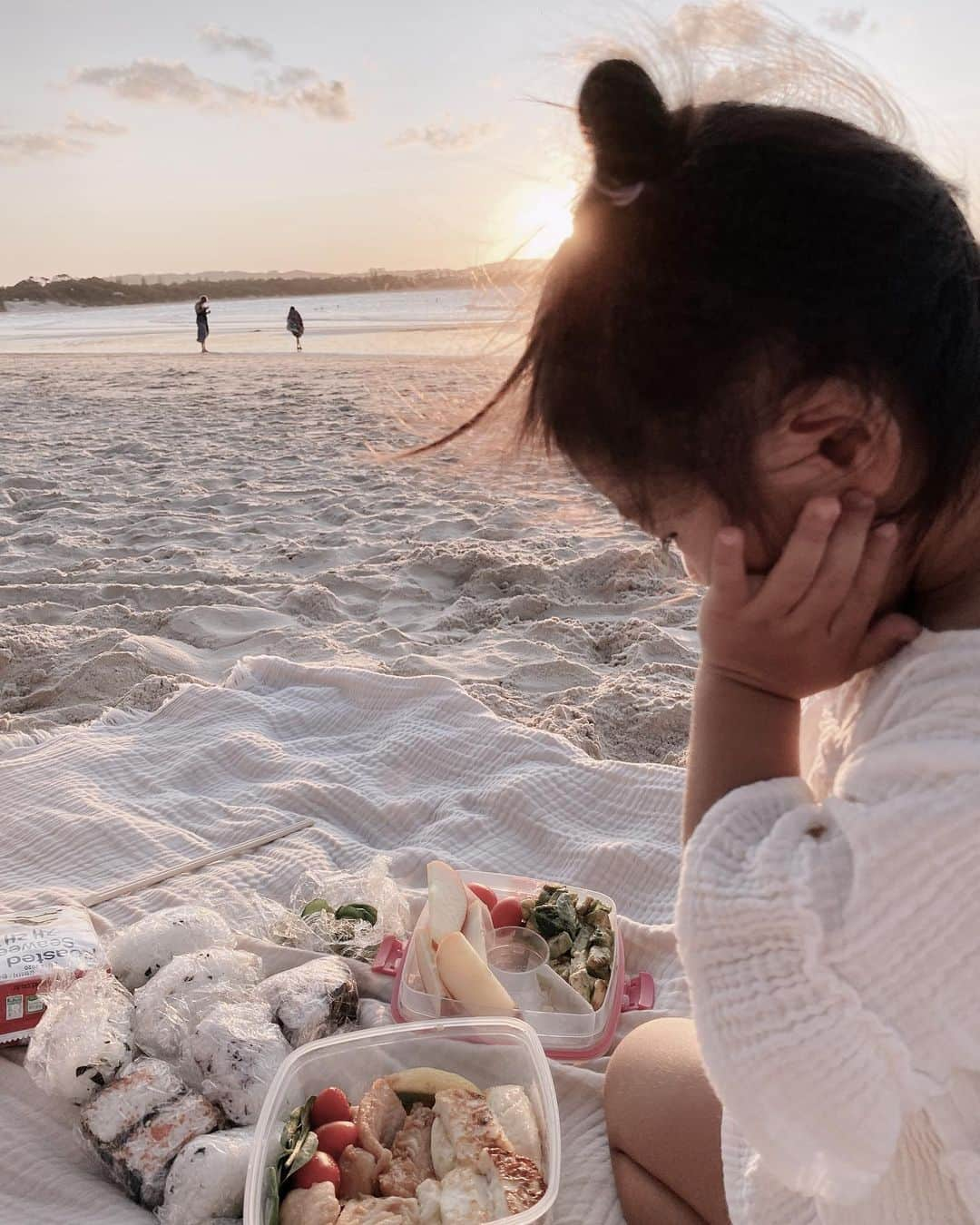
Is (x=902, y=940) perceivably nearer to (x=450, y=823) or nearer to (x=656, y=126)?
(x=656, y=126)

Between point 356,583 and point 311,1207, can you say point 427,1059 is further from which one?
point 356,583

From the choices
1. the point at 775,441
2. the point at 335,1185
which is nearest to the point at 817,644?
the point at 775,441

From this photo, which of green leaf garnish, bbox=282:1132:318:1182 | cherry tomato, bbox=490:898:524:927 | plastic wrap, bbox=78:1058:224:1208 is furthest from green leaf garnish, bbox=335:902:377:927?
green leaf garnish, bbox=282:1132:318:1182

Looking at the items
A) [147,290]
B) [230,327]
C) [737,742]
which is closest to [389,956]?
[737,742]

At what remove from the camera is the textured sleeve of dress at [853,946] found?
0.76 m

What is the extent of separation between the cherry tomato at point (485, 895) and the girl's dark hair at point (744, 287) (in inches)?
44.7

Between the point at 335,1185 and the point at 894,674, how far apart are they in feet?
2.89

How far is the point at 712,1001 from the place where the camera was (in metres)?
0.84

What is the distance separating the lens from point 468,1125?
4.15 feet

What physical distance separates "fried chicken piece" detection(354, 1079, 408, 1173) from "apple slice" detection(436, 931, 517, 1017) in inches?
9.3

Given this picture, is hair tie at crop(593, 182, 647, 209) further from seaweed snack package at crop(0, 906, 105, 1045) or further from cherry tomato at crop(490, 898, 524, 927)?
seaweed snack package at crop(0, 906, 105, 1045)

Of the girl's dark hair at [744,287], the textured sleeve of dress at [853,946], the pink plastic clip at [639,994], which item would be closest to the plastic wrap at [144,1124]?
the pink plastic clip at [639,994]

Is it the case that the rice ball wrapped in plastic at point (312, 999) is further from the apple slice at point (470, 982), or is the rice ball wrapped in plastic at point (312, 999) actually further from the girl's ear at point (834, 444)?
the girl's ear at point (834, 444)

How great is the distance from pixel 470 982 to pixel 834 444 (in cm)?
103
